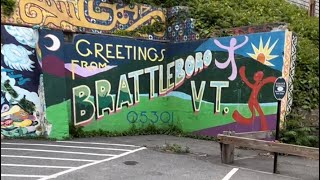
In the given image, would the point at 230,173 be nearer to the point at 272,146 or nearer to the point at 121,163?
the point at 272,146

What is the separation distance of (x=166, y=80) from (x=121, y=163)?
6096 mm

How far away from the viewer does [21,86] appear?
1092cm

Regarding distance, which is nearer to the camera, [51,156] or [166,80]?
[51,156]

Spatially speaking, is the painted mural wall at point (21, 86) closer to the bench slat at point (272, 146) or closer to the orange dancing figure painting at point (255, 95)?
the bench slat at point (272, 146)

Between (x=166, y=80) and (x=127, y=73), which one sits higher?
(x=127, y=73)

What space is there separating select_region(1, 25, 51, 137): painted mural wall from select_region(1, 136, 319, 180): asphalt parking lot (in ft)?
1.93

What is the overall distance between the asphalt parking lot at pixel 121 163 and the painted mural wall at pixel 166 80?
1.54 meters

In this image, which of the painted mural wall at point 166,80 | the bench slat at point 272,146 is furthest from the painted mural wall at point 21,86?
the bench slat at point 272,146

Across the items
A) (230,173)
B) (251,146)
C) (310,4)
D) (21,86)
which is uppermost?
(310,4)

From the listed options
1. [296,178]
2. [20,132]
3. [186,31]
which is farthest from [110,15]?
[296,178]

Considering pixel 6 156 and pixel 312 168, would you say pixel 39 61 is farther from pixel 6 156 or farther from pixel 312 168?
pixel 312 168

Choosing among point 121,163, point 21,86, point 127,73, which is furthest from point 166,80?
point 121,163

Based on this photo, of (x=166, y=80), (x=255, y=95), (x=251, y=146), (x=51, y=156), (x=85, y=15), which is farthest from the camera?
(x=166, y=80)

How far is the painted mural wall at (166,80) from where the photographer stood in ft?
35.7
